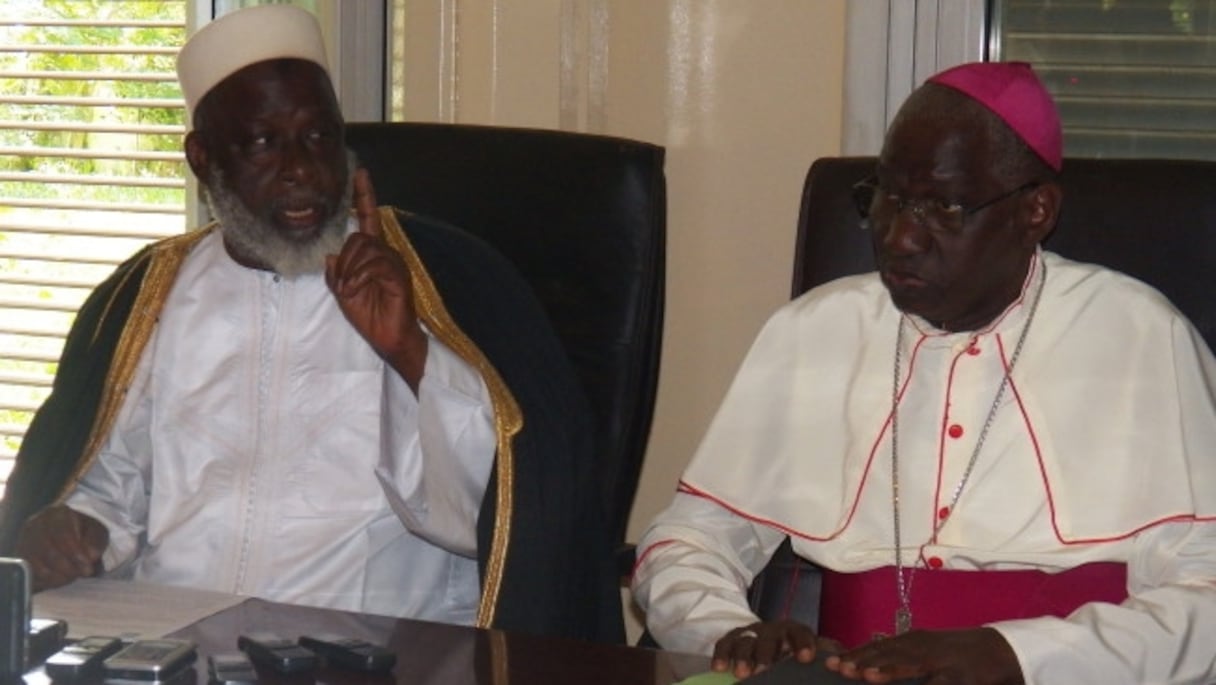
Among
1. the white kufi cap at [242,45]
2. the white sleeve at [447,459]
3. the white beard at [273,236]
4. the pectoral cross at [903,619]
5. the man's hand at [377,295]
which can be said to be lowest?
the pectoral cross at [903,619]

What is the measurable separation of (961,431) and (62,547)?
1347 mm

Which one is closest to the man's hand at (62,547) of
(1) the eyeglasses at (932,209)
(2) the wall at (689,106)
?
(1) the eyeglasses at (932,209)

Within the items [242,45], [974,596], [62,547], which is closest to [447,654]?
[62,547]

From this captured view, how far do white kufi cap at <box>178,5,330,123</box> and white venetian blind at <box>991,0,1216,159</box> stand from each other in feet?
5.28

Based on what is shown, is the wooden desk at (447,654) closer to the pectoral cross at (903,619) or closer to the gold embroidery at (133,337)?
the pectoral cross at (903,619)

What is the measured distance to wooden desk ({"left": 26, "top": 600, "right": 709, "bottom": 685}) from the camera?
2.05 m

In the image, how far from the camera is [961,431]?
2.84m

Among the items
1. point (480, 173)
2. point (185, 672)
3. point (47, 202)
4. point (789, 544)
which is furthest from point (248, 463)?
point (47, 202)

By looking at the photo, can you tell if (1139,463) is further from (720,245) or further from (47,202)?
(47,202)

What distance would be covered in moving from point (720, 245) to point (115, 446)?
1.53m

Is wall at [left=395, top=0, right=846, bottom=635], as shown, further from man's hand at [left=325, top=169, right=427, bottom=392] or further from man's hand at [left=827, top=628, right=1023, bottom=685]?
man's hand at [left=827, top=628, right=1023, bottom=685]

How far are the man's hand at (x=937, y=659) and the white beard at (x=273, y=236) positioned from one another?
1410 millimetres

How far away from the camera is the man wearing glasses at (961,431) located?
2670 millimetres

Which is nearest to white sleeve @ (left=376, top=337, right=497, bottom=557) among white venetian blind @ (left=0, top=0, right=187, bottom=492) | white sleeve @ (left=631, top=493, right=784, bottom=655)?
white sleeve @ (left=631, top=493, right=784, bottom=655)
